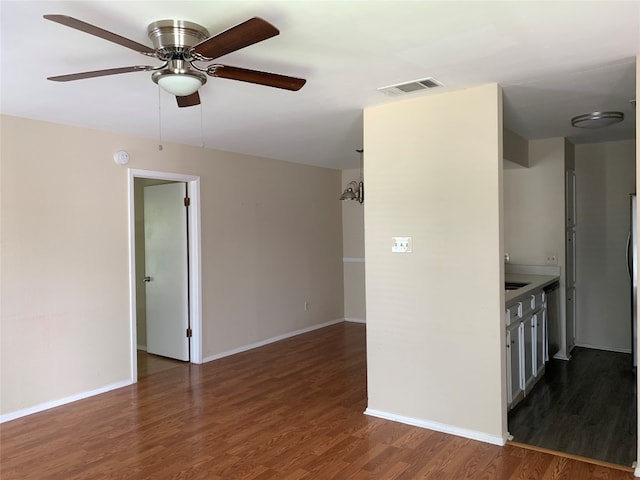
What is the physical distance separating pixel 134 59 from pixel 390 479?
2623mm

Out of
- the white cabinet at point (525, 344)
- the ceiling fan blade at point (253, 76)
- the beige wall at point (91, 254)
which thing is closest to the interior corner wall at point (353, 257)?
the beige wall at point (91, 254)

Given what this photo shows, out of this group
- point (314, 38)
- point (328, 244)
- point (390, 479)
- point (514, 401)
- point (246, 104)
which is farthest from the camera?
point (328, 244)

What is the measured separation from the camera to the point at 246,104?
3.38 meters

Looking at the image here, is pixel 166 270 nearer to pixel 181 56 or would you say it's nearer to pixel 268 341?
pixel 268 341

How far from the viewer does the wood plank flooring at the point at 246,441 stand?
2.78 meters

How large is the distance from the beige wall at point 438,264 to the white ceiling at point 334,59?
25 centimetres

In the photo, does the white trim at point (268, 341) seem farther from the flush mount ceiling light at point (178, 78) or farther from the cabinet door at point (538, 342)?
the flush mount ceiling light at point (178, 78)

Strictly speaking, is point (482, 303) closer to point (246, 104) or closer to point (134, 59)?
point (246, 104)

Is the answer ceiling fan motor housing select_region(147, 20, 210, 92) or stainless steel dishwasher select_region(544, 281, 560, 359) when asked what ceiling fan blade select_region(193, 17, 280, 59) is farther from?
stainless steel dishwasher select_region(544, 281, 560, 359)

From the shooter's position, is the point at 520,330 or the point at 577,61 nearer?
the point at 577,61

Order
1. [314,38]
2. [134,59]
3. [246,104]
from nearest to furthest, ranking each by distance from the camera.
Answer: [314,38] → [134,59] → [246,104]

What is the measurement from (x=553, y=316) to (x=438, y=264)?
2.29 metres

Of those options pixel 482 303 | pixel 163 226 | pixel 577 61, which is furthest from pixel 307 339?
pixel 577 61

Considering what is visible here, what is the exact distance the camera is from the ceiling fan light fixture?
206 cm
